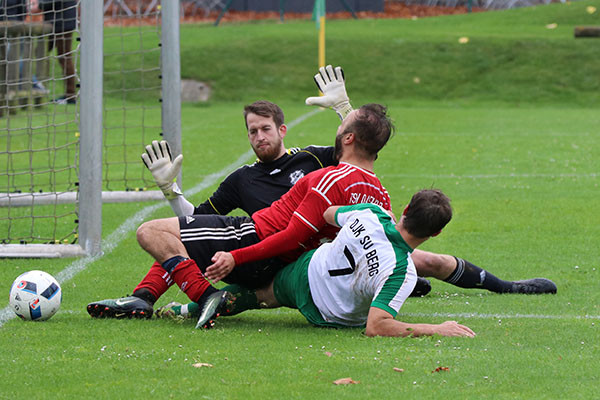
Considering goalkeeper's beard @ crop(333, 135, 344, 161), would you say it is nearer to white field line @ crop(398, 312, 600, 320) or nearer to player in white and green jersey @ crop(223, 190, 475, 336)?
player in white and green jersey @ crop(223, 190, 475, 336)

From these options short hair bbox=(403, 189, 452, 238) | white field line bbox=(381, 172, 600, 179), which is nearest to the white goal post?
short hair bbox=(403, 189, 452, 238)

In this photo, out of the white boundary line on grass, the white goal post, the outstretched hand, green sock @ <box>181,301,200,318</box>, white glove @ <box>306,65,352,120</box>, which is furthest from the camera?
the white goal post

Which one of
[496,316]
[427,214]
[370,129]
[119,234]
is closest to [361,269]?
[427,214]

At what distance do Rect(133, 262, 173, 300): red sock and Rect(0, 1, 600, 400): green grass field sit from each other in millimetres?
265

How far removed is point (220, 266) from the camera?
5449 millimetres

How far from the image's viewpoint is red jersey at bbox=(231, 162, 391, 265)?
5.58m

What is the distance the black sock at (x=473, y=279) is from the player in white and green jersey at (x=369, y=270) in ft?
3.67

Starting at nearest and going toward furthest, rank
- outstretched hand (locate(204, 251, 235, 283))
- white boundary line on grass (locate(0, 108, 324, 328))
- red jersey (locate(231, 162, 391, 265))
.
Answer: outstretched hand (locate(204, 251, 235, 283)), red jersey (locate(231, 162, 391, 265)), white boundary line on grass (locate(0, 108, 324, 328))

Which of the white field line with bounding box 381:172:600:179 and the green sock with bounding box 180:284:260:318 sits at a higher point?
the green sock with bounding box 180:284:260:318

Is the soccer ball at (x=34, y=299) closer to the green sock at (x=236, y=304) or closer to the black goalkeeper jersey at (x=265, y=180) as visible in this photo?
the green sock at (x=236, y=304)

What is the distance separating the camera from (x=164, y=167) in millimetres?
5941

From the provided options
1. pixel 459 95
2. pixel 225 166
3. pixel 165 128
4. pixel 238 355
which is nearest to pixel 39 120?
pixel 225 166

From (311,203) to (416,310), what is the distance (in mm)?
1164

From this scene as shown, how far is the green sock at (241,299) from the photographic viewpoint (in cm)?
585
